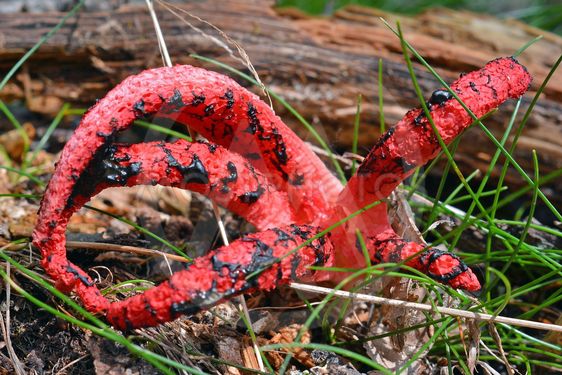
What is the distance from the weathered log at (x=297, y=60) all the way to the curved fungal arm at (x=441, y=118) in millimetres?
1290

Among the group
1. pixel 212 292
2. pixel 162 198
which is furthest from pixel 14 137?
pixel 212 292

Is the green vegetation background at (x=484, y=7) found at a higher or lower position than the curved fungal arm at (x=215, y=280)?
higher

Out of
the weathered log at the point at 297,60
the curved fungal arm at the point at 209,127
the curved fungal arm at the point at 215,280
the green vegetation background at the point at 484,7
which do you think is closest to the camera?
the curved fungal arm at the point at 215,280

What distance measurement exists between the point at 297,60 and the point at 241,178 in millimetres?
1530

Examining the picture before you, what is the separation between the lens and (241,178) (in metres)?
2.00

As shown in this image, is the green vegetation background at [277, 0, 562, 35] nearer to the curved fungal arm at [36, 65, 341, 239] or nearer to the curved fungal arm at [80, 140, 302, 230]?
the curved fungal arm at [36, 65, 341, 239]

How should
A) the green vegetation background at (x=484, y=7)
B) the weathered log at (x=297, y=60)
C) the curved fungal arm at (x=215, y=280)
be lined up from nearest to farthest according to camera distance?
the curved fungal arm at (x=215, y=280)
the weathered log at (x=297, y=60)
the green vegetation background at (x=484, y=7)

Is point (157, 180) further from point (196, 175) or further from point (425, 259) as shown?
point (425, 259)

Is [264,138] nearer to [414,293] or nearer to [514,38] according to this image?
[414,293]

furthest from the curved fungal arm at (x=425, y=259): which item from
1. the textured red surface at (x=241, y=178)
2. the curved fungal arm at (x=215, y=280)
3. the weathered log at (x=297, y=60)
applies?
the weathered log at (x=297, y=60)

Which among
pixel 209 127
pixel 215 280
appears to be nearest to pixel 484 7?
pixel 209 127

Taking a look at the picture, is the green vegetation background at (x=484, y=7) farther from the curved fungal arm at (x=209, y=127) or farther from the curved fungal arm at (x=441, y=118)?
the curved fungal arm at (x=441, y=118)

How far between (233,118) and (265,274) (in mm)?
585

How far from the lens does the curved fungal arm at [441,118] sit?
1.82 metres
